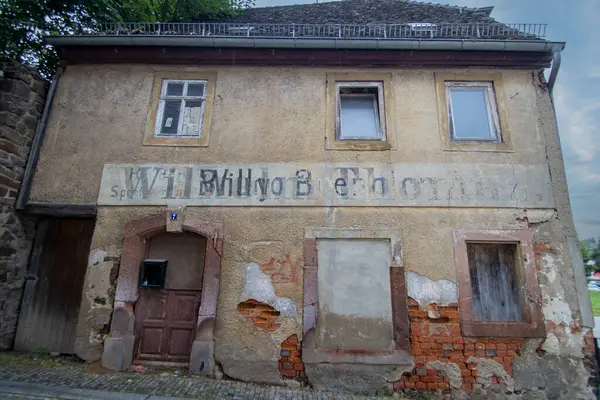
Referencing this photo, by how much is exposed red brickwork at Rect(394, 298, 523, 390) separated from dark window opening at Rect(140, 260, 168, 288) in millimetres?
3845

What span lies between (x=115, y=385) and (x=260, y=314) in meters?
2.06

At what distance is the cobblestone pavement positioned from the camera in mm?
4074

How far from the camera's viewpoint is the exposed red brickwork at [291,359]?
16.0 feet

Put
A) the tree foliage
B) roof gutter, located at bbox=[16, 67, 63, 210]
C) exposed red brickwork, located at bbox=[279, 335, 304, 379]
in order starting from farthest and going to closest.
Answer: the tree foliage
roof gutter, located at bbox=[16, 67, 63, 210]
exposed red brickwork, located at bbox=[279, 335, 304, 379]

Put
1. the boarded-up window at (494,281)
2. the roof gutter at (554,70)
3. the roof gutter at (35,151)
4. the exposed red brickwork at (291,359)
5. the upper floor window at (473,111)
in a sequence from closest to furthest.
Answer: the exposed red brickwork at (291,359) → the boarded-up window at (494,281) → the roof gutter at (35,151) → the upper floor window at (473,111) → the roof gutter at (554,70)

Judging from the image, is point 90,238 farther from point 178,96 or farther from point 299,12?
point 299,12

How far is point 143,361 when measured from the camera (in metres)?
5.16

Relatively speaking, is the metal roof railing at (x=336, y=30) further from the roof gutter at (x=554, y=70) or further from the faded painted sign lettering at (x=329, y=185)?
the faded painted sign lettering at (x=329, y=185)

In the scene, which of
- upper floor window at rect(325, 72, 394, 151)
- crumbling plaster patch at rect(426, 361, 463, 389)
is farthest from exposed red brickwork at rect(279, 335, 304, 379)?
upper floor window at rect(325, 72, 394, 151)

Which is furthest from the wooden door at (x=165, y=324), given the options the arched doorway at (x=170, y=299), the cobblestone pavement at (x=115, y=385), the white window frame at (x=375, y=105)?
the white window frame at (x=375, y=105)

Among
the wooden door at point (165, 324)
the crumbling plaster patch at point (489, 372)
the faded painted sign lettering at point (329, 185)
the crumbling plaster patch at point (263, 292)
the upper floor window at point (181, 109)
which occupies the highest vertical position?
the upper floor window at point (181, 109)

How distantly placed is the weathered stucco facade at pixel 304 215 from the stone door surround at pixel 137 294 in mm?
131

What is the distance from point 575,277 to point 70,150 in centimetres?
841

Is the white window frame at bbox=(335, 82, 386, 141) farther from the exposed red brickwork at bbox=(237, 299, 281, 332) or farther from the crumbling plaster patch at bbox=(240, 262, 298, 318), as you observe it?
the exposed red brickwork at bbox=(237, 299, 281, 332)
